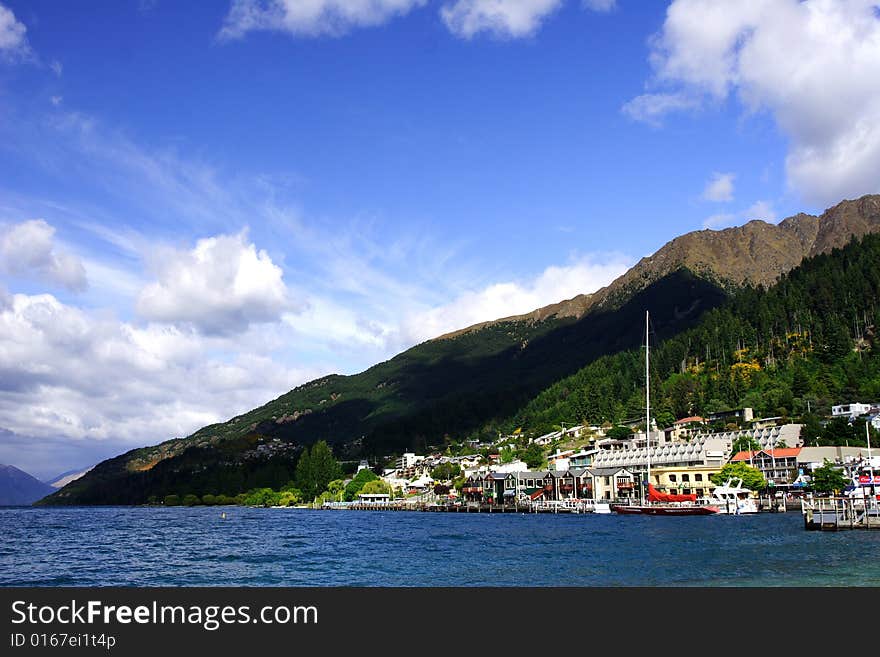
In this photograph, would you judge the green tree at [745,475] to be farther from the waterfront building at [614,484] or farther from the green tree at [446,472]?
the green tree at [446,472]

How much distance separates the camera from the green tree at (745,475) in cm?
10125

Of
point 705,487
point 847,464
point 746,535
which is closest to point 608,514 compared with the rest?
point 705,487

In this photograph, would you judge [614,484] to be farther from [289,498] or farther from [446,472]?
[289,498]

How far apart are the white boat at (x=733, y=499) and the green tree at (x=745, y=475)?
745mm

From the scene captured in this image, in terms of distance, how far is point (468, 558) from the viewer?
42188mm

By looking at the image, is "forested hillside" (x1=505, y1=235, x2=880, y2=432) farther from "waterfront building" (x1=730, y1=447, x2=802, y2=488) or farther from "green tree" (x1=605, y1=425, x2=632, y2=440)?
"waterfront building" (x1=730, y1=447, x2=802, y2=488)

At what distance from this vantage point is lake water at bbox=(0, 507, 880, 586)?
32781mm

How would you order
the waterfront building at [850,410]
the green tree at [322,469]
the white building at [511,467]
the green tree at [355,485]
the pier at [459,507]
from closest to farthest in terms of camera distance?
the pier at [459,507] < the waterfront building at [850,410] < the white building at [511,467] < the green tree at [355,485] < the green tree at [322,469]

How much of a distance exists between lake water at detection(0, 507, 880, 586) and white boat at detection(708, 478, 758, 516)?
2280 centimetres

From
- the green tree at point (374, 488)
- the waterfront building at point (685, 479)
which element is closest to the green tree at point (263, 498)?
the green tree at point (374, 488)

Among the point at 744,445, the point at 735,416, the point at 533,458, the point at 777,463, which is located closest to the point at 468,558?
the point at 777,463
